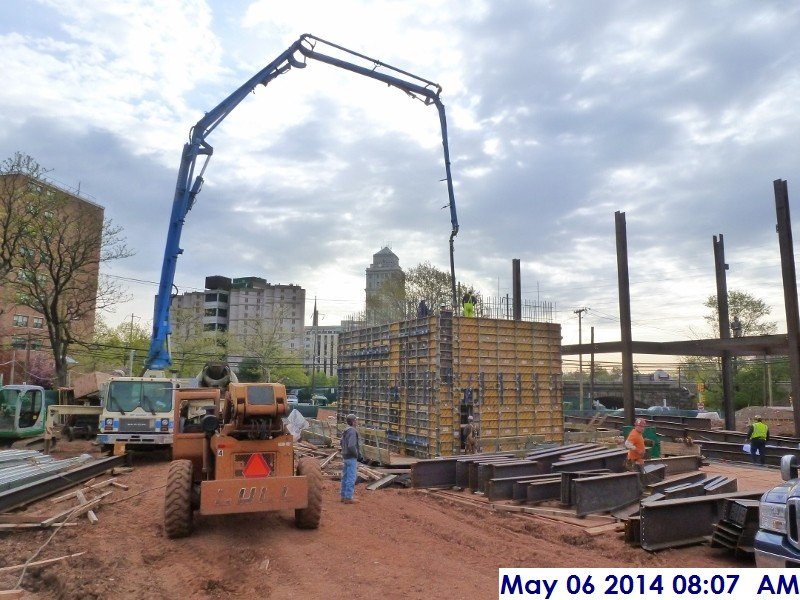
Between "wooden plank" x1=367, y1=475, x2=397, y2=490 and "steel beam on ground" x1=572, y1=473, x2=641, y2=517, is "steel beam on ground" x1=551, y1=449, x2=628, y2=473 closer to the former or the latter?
A: "steel beam on ground" x1=572, y1=473, x2=641, y2=517

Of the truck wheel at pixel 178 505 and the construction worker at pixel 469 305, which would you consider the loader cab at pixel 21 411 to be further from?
the construction worker at pixel 469 305

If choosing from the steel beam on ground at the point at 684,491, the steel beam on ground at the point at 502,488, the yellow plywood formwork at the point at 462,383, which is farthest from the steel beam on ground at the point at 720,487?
the yellow plywood formwork at the point at 462,383

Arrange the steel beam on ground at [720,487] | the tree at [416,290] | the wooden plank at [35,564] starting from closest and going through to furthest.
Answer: the wooden plank at [35,564] → the steel beam on ground at [720,487] → the tree at [416,290]

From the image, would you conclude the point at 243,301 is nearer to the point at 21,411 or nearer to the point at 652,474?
the point at 21,411

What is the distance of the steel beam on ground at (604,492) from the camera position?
10.8m

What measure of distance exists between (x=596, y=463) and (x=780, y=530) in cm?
759

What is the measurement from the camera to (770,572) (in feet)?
18.2

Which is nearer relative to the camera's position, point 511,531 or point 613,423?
point 511,531

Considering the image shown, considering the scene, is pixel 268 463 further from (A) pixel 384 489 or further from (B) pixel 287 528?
(A) pixel 384 489

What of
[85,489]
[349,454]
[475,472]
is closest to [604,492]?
[475,472]

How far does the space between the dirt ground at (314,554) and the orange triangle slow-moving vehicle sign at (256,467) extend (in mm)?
1021

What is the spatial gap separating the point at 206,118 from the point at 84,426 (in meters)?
11.7

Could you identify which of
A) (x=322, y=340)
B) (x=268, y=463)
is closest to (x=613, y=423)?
(x=268, y=463)

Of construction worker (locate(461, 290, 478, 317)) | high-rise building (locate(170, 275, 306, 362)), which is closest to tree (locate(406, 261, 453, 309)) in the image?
construction worker (locate(461, 290, 478, 317))
